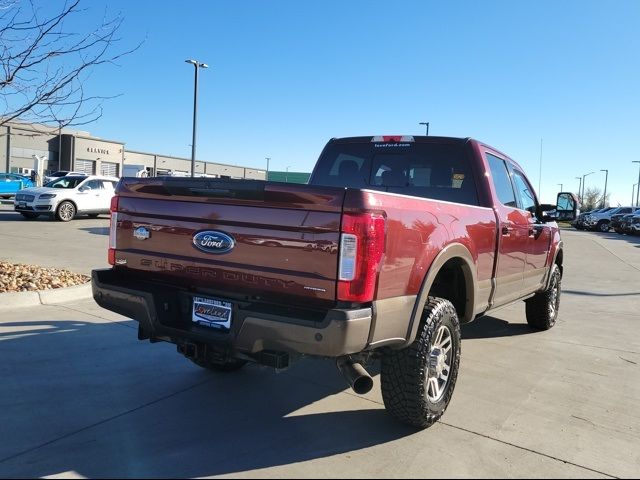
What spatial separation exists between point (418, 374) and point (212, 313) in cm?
134

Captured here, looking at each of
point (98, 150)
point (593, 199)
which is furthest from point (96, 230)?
point (593, 199)

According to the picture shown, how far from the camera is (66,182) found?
1920 centimetres

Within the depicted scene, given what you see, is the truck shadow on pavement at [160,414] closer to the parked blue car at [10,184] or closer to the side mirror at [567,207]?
the side mirror at [567,207]

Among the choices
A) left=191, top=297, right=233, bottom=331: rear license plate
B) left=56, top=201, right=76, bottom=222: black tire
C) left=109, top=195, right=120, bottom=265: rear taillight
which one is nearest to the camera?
left=191, top=297, right=233, bottom=331: rear license plate

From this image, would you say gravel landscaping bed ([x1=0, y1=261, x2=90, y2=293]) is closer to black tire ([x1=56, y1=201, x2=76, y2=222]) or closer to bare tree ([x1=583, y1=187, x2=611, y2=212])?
black tire ([x1=56, y1=201, x2=76, y2=222])

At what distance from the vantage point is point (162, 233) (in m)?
3.56

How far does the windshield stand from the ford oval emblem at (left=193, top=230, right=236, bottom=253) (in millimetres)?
17670

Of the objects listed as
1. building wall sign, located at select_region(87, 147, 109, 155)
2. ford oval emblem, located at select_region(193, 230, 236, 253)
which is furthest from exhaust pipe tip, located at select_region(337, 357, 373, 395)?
building wall sign, located at select_region(87, 147, 109, 155)

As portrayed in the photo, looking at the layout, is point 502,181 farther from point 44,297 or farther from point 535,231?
point 44,297

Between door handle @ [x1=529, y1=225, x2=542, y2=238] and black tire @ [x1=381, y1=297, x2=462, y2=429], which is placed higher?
door handle @ [x1=529, y1=225, x2=542, y2=238]

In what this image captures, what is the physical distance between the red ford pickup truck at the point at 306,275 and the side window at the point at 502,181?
54 cm

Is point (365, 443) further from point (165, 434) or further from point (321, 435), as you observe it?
point (165, 434)

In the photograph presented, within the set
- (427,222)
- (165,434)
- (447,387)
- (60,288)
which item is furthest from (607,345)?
(60,288)

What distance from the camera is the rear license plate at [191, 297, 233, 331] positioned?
3194 millimetres
